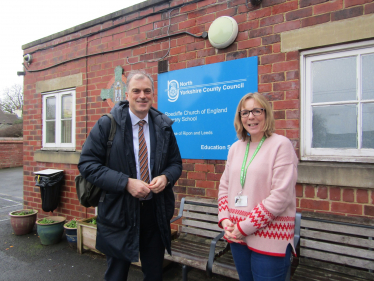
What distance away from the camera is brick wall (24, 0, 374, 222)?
2.79 m

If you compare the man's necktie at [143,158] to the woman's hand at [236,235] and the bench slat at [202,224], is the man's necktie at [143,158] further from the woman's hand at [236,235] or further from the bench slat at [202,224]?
the bench slat at [202,224]

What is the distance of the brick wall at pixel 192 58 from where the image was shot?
9.16 feet

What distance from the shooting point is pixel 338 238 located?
2.54m

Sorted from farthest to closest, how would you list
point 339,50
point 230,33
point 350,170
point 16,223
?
point 16,223 → point 230,33 → point 339,50 → point 350,170

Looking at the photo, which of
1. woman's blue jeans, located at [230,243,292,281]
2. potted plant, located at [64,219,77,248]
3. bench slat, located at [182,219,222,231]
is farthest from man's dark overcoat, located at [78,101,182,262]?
potted plant, located at [64,219,77,248]

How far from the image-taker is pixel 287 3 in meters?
2.96

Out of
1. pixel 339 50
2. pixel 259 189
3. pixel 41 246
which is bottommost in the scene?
pixel 41 246

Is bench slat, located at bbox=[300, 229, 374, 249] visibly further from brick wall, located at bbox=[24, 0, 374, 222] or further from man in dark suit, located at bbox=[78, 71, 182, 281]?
man in dark suit, located at bbox=[78, 71, 182, 281]

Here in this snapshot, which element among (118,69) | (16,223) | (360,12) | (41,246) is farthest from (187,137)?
(16,223)

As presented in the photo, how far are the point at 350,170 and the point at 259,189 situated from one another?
1.38 m

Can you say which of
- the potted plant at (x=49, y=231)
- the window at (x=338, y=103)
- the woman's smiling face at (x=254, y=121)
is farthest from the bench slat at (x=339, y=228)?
the potted plant at (x=49, y=231)

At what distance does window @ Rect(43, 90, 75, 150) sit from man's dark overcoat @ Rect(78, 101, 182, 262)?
3.27 m

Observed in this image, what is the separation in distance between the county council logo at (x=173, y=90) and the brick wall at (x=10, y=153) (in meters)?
15.6

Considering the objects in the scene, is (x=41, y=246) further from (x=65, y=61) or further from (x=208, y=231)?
(x=65, y=61)
